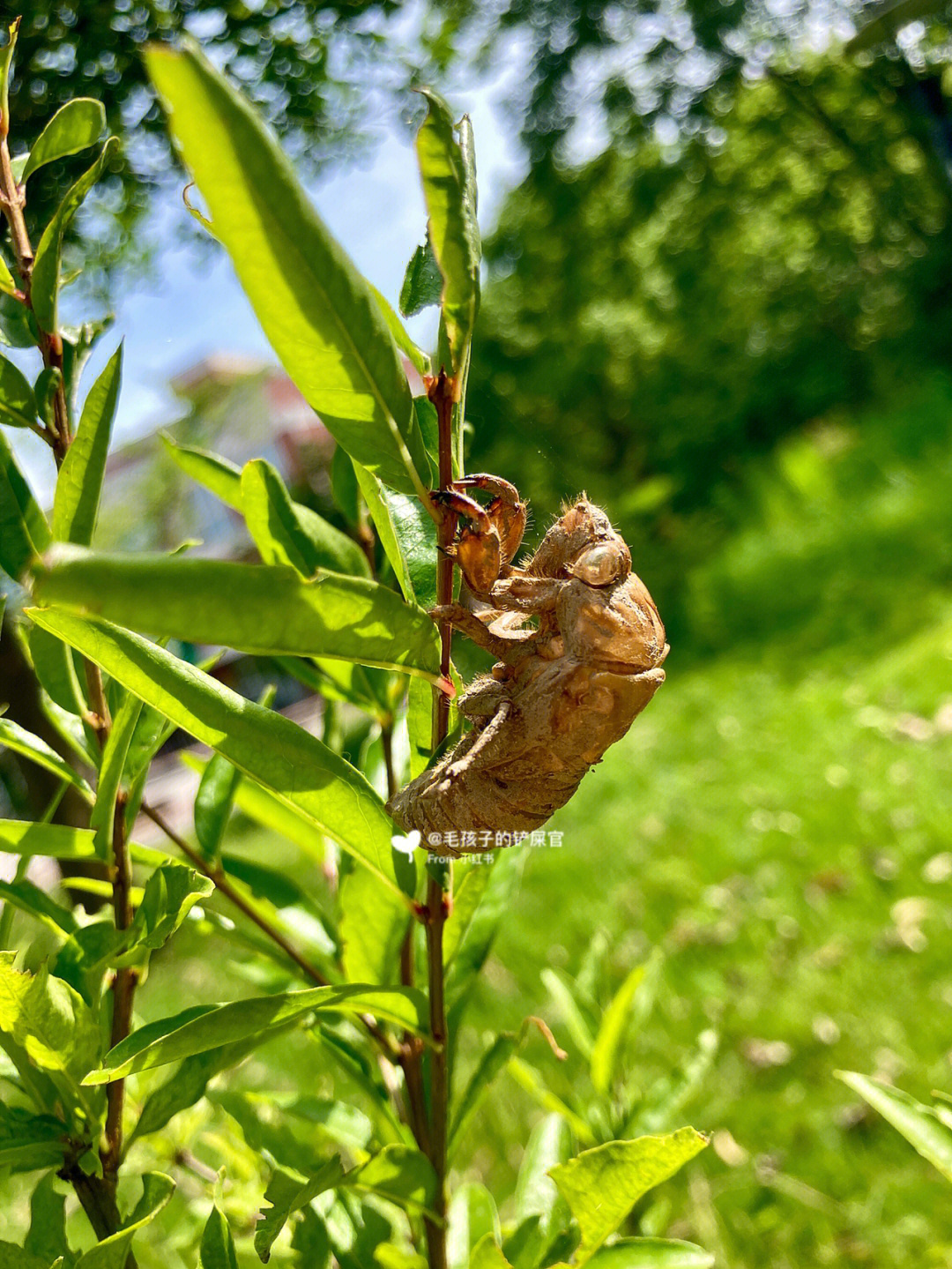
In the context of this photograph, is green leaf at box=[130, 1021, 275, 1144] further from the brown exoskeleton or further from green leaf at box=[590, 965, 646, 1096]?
green leaf at box=[590, 965, 646, 1096]

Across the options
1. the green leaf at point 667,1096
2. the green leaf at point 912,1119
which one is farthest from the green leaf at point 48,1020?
the green leaf at point 667,1096

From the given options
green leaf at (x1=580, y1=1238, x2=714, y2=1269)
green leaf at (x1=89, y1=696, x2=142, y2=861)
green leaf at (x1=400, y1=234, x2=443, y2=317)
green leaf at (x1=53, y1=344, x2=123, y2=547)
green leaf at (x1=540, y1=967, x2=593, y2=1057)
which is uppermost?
green leaf at (x1=400, y1=234, x2=443, y2=317)

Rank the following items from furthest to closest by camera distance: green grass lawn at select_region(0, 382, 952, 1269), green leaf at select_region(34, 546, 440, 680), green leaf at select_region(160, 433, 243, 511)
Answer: green grass lawn at select_region(0, 382, 952, 1269) → green leaf at select_region(160, 433, 243, 511) → green leaf at select_region(34, 546, 440, 680)

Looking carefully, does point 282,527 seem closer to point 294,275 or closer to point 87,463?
point 87,463

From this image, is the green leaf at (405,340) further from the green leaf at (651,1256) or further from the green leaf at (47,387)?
the green leaf at (651,1256)

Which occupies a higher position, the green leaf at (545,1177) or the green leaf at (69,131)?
the green leaf at (69,131)

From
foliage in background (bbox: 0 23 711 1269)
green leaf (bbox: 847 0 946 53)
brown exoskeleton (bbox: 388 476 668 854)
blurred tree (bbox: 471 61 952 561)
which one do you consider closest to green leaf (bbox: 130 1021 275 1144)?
foliage in background (bbox: 0 23 711 1269)

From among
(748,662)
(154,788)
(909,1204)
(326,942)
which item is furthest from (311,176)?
(154,788)
